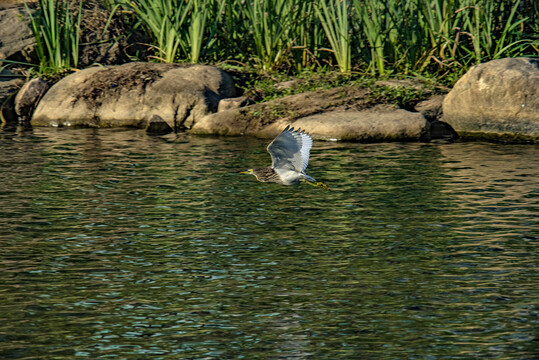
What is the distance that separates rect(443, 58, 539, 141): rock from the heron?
528 centimetres

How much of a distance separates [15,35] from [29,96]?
1863 mm

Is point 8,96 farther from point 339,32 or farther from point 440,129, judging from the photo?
point 440,129

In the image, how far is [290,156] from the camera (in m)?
7.91

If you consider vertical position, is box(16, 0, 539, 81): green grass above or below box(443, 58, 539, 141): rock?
above

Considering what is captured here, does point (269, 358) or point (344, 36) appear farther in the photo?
point (344, 36)

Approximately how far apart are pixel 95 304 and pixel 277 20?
972cm

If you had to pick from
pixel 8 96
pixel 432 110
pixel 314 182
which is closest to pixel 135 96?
pixel 8 96

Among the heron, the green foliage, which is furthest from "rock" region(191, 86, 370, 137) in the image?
the heron

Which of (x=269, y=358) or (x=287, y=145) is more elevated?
(x=287, y=145)

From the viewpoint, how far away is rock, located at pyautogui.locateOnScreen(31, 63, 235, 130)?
1401 cm

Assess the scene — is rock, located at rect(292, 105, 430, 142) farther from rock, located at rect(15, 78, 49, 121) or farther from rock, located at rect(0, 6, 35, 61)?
rock, located at rect(0, 6, 35, 61)

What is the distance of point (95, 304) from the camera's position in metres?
5.58

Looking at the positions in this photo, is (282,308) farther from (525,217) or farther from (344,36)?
(344,36)

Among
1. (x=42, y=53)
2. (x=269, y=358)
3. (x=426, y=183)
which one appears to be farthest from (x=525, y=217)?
(x=42, y=53)
